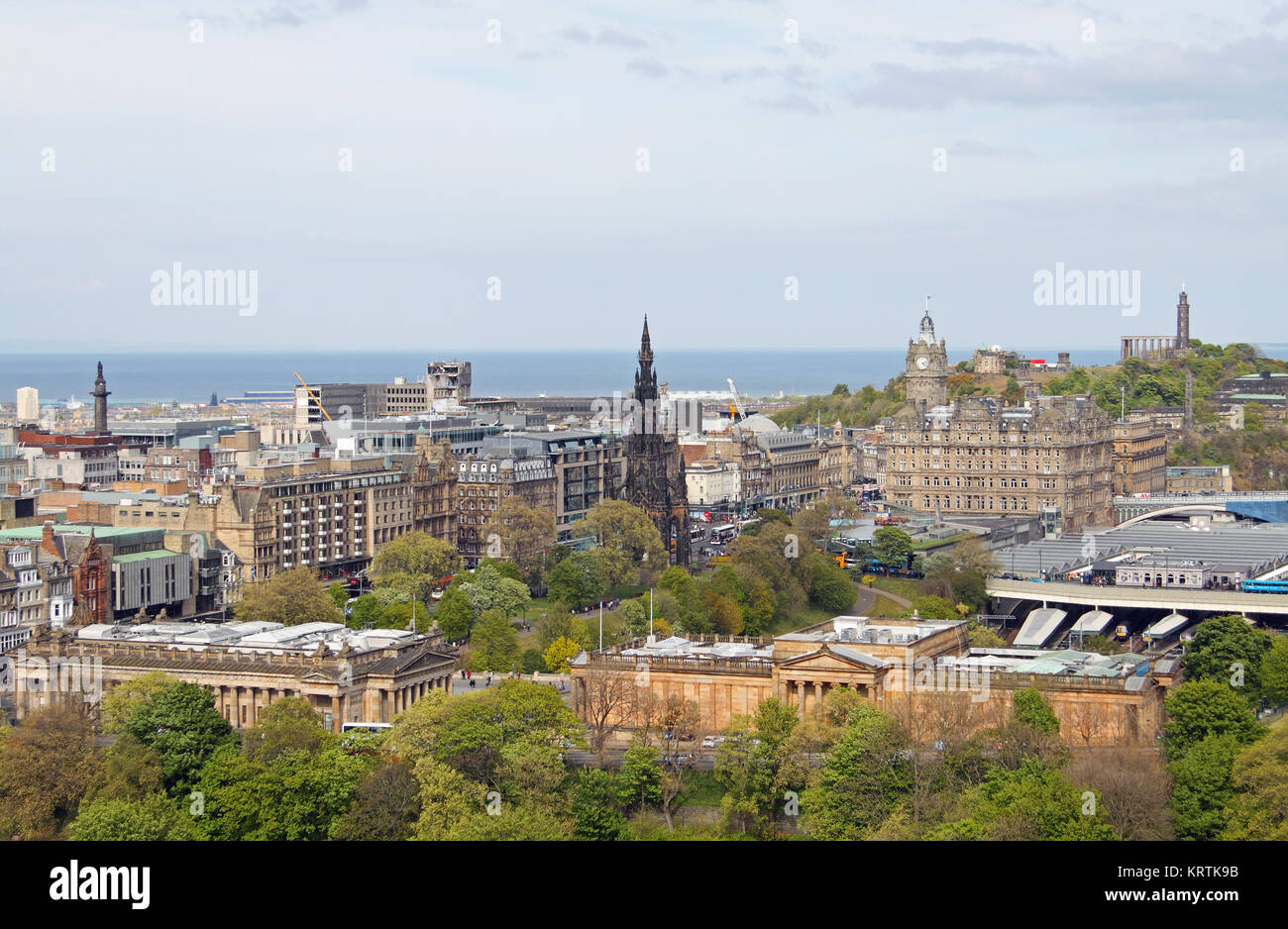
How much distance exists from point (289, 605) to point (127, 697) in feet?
63.5

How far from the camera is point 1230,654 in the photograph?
82.9 m

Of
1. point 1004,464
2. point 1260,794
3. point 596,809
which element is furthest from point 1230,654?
point 1004,464

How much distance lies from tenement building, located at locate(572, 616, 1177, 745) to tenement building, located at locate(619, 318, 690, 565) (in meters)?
47.5

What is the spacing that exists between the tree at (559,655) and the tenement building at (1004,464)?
7121 cm

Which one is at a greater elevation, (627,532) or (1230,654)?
(627,532)

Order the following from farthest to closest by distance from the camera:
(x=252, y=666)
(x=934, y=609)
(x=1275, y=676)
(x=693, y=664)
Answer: (x=934, y=609) < (x=1275, y=676) < (x=252, y=666) < (x=693, y=664)

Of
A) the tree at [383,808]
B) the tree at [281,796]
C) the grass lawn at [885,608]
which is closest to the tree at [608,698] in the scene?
the tree at [383,808]

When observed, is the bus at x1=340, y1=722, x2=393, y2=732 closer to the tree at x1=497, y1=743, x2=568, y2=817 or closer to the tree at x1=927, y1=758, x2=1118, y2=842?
the tree at x1=497, y1=743, x2=568, y2=817

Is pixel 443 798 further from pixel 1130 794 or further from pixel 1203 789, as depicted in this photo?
pixel 1203 789

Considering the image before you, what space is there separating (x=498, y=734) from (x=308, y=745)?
714 centimetres

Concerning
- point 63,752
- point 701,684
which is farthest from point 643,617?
point 63,752
